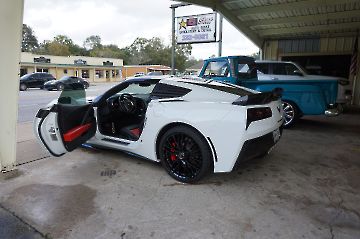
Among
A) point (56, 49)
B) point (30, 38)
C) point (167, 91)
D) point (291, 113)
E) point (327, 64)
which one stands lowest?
point (291, 113)

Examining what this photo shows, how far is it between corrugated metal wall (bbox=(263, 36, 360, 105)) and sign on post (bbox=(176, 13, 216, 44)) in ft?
17.0

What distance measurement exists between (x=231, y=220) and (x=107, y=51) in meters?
77.1

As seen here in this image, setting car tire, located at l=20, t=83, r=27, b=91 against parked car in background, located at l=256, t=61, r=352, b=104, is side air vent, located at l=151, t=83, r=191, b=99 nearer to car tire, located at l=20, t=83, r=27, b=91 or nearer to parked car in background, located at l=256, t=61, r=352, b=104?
parked car in background, located at l=256, t=61, r=352, b=104

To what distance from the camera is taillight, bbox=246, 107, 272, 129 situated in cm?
307

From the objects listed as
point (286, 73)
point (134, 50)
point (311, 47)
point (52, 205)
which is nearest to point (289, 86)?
point (286, 73)

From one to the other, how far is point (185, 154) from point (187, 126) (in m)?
0.36

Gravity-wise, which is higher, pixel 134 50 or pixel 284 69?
pixel 134 50

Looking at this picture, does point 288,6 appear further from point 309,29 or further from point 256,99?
point 256,99

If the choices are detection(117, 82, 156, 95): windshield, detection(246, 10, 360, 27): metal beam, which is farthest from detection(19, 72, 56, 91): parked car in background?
detection(117, 82, 156, 95): windshield

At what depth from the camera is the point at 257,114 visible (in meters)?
3.20

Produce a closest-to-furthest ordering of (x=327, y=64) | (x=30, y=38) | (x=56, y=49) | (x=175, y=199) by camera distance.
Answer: (x=175, y=199) → (x=327, y=64) → (x=56, y=49) → (x=30, y=38)

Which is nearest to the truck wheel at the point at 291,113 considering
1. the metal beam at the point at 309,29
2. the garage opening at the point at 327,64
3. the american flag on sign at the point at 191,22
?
the american flag on sign at the point at 191,22

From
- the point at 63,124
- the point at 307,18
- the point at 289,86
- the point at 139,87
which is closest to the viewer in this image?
the point at 63,124

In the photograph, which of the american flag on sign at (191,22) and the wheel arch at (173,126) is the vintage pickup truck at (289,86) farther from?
the wheel arch at (173,126)
